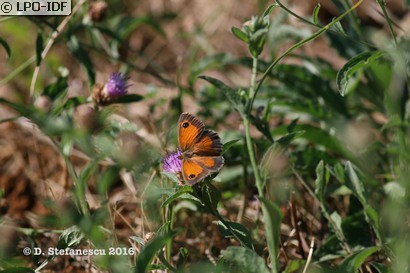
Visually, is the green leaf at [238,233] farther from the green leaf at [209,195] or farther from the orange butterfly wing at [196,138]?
the orange butterfly wing at [196,138]

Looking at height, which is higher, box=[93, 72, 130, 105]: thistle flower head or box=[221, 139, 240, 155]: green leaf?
box=[93, 72, 130, 105]: thistle flower head

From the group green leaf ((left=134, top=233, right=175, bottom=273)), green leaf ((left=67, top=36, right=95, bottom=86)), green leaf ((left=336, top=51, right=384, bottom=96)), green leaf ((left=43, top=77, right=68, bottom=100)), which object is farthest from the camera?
green leaf ((left=67, top=36, right=95, bottom=86))

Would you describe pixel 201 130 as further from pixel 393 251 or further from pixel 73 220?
pixel 393 251

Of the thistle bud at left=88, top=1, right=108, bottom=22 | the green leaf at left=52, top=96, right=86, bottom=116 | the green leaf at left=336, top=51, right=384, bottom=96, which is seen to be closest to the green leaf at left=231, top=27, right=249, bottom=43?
the green leaf at left=336, top=51, right=384, bottom=96

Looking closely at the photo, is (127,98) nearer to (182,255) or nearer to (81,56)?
(81,56)

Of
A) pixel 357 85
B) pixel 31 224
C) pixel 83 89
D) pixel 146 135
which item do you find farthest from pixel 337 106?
pixel 83 89

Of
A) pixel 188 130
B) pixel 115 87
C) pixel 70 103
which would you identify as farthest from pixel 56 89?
pixel 188 130

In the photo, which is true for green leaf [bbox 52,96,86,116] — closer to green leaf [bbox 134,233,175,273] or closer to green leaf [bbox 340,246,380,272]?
green leaf [bbox 134,233,175,273]
